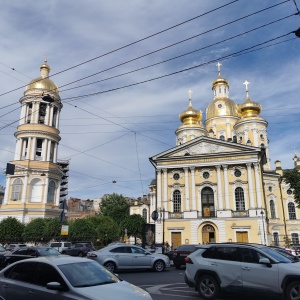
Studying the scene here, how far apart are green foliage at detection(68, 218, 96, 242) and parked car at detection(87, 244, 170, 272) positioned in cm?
2555

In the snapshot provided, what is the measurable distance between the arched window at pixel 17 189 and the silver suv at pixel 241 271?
43.5m

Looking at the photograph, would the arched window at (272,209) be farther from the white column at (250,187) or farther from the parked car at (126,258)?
the parked car at (126,258)

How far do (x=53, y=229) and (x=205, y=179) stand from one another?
21848 millimetres

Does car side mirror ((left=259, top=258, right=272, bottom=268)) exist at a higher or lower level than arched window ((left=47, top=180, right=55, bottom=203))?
lower

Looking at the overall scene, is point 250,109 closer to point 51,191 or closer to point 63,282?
point 51,191

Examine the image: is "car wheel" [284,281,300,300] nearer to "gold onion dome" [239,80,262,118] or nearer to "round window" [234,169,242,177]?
"round window" [234,169,242,177]

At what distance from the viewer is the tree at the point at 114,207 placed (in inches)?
2881

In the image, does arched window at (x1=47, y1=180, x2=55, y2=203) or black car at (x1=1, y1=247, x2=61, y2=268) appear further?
arched window at (x1=47, y1=180, x2=55, y2=203)

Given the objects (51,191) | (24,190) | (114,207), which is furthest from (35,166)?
(114,207)

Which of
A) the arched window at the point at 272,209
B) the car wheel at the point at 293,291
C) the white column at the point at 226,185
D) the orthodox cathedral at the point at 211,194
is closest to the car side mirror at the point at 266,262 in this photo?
the car wheel at the point at 293,291

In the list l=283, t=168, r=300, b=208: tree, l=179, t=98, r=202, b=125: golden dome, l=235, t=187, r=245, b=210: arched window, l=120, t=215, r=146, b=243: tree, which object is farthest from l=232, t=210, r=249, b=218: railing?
l=179, t=98, r=202, b=125: golden dome

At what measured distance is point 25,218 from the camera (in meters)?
46.4

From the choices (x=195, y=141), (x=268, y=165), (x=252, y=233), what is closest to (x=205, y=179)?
(x=195, y=141)

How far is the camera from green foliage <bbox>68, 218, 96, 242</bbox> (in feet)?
135
